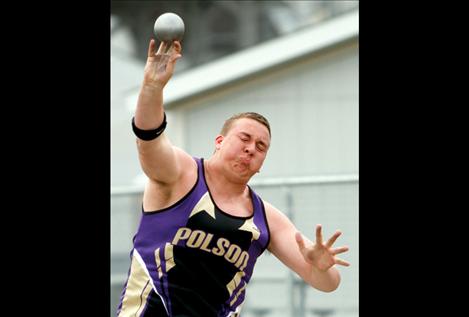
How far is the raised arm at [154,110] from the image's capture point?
Result: 17.2 feet

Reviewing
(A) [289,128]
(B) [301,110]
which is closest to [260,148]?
(A) [289,128]

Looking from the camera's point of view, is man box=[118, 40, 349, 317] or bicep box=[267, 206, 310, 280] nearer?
man box=[118, 40, 349, 317]

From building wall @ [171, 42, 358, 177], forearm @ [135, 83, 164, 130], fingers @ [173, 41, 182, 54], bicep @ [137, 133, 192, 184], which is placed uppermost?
building wall @ [171, 42, 358, 177]

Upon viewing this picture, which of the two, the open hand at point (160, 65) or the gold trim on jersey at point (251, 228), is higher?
the open hand at point (160, 65)

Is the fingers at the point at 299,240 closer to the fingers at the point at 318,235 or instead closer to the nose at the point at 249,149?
the fingers at the point at 318,235

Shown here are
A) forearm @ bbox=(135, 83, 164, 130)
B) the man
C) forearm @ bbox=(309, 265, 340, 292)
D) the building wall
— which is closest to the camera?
forearm @ bbox=(135, 83, 164, 130)

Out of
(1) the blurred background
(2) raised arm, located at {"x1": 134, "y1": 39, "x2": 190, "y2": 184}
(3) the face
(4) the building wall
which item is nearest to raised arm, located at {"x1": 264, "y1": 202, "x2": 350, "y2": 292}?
(3) the face

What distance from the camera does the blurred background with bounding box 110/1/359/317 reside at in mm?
11719

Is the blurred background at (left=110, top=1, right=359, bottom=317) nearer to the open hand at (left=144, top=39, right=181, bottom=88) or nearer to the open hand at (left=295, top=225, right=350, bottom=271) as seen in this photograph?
the open hand at (left=295, top=225, right=350, bottom=271)

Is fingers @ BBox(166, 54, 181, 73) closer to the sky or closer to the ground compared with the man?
closer to the sky

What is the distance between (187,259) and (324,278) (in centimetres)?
88

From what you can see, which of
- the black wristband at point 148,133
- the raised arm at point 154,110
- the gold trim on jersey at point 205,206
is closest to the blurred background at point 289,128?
A: the gold trim on jersey at point 205,206

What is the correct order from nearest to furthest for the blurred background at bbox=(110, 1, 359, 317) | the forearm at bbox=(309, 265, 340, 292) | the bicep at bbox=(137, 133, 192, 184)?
the bicep at bbox=(137, 133, 192, 184), the forearm at bbox=(309, 265, 340, 292), the blurred background at bbox=(110, 1, 359, 317)

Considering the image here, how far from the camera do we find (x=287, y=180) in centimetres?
1170
